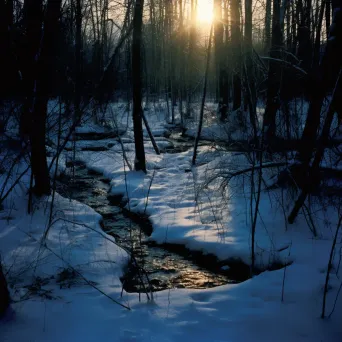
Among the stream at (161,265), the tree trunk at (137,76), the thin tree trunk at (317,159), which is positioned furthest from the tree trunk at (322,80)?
the tree trunk at (137,76)

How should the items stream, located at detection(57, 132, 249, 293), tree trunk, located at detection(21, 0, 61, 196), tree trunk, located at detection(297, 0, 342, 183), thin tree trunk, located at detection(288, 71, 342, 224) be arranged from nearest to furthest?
thin tree trunk, located at detection(288, 71, 342, 224)
stream, located at detection(57, 132, 249, 293)
tree trunk, located at detection(297, 0, 342, 183)
tree trunk, located at detection(21, 0, 61, 196)

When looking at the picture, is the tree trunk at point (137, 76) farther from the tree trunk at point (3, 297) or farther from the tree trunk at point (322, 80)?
the tree trunk at point (3, 297)

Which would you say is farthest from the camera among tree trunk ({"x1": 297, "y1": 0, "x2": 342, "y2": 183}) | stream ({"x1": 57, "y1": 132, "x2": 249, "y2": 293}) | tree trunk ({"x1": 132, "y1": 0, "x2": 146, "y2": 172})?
tree trunk ({"x1": 132, "y1": 0, "x2": 146, "y2": 172})

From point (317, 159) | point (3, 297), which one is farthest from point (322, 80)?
point (3, 297)

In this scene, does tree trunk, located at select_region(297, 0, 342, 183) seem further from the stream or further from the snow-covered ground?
the stream

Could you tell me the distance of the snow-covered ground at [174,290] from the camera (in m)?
2.62

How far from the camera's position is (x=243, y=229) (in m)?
4.82

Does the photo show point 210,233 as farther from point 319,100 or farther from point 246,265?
point 319,100

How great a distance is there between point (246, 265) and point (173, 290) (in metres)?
1.15

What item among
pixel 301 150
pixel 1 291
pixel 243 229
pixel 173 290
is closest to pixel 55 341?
pixel 1 291

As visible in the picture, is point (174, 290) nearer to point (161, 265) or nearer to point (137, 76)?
point (161, 265)

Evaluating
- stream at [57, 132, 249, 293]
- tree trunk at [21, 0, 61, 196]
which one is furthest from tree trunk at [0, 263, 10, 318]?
tree trunk at [21, 0, 61, 196]

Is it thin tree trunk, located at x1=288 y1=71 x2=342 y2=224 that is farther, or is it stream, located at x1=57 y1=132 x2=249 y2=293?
stream, located at x1=57 y1=132 x2=249 y2=293

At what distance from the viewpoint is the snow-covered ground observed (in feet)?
8.60
